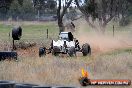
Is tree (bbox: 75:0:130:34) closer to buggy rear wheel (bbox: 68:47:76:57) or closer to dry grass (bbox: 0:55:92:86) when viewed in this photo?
buggy rear wheel (bbox: 68:47:76:57)

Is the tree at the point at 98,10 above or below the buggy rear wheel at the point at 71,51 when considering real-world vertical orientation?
above

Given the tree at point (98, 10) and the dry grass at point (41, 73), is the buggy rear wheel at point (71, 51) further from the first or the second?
the tree at point (98, 10)

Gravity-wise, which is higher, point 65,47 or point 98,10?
point 98,10

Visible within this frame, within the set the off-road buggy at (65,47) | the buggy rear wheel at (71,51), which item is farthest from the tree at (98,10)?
the buggy rear wheel at (71,51)

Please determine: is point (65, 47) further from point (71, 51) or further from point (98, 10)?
point (98, 10)

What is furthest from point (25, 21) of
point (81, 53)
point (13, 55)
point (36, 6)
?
point (13, 55)

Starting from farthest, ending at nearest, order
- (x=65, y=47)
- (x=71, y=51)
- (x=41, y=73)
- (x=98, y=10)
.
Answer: (x=98, y=10), (x=65, y=47), (x=71, y=51), (x=41, y=73)

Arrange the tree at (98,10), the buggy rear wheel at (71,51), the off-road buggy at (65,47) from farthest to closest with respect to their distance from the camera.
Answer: the tree at (98,10)
the off-road buggy at (65,47)
the buggy rear wheel at (71,51)

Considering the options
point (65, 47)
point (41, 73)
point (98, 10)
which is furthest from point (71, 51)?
point (98, 10)

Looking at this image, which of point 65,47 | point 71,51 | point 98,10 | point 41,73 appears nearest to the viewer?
point 41,73

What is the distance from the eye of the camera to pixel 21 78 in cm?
1552

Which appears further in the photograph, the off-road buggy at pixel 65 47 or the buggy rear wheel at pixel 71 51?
the off-road buggy at pixel 65 47

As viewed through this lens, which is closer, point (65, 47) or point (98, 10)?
point (65, 47)

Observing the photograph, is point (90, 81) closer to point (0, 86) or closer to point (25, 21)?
point (0, 86)
